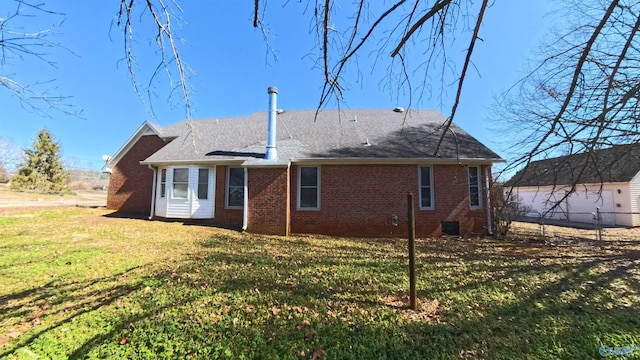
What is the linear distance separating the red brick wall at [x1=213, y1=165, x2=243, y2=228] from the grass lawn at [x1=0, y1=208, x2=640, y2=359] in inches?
166

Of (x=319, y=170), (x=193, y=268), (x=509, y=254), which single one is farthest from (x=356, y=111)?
(x=193, y=268)

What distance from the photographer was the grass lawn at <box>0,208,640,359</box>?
331 centimetres

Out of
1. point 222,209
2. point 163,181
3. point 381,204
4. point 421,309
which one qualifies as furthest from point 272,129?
point 421,309

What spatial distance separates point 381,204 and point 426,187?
2039mm

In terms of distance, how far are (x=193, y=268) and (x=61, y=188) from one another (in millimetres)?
41101

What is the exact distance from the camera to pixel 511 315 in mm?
4121

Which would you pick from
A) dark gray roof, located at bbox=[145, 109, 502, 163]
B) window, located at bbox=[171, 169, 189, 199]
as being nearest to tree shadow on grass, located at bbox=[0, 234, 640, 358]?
dark gray roof, located at bbox=[145, 109, 502, 163]

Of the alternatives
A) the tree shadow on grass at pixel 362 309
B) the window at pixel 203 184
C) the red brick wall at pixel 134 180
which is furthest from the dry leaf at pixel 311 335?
the red brick wall at pixel 134 180

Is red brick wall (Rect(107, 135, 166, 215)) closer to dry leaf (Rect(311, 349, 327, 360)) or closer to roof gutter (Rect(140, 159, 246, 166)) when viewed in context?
roof gutter (Rect(140, 159, 246, 166))

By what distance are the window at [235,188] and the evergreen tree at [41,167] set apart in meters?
35.6

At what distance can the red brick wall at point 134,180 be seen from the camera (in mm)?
15539

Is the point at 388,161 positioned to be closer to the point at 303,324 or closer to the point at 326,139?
the point at 326,139

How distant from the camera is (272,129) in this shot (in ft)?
36.7

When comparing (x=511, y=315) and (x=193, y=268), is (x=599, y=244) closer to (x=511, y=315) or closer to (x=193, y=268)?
(x=511, y=315)
